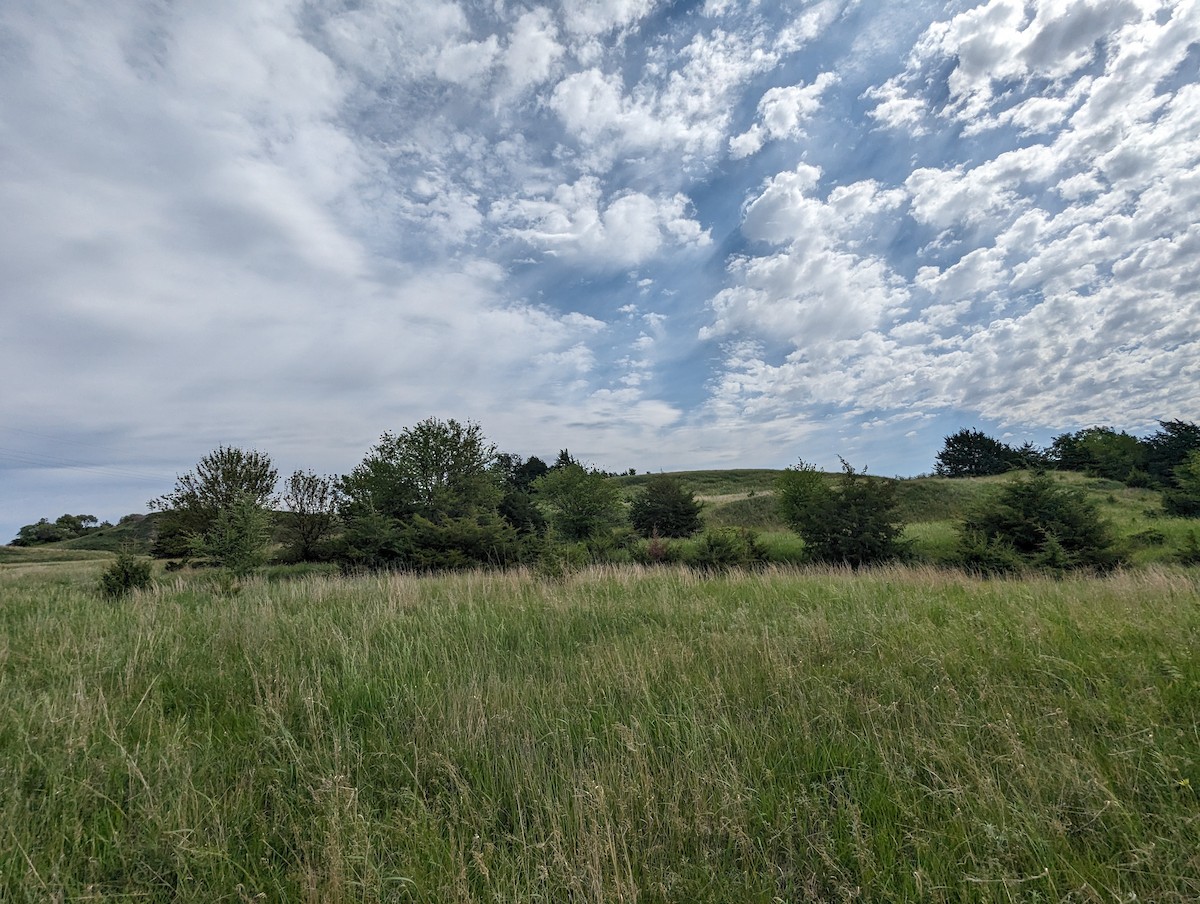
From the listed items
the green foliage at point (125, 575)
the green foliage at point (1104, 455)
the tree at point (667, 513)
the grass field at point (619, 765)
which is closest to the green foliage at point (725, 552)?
the tree at point (667, 513)

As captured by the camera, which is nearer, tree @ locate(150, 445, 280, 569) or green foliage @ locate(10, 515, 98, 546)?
tree @ locate(150, 445, 280, 569)

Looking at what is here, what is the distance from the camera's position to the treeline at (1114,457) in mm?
22547

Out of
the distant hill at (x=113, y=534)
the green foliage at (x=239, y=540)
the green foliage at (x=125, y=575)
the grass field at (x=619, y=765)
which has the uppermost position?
the distant hill at (x=113, y=534)

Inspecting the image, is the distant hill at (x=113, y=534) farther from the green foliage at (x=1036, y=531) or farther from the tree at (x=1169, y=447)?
the tree at (x=1169, y=447)

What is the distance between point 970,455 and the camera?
2260 inches

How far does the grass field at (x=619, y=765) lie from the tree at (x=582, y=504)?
21801 mm

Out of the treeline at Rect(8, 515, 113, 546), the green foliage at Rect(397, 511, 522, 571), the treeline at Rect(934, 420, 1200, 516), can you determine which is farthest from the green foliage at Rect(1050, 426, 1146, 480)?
the treeline at Rect(8, 515, 113, 546)

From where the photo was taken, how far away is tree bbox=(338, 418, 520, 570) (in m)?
19.2

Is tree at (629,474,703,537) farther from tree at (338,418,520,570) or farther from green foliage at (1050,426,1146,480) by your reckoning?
green foliage at (1050,426,1146,480)

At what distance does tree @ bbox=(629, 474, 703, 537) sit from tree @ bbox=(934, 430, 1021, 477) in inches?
1582

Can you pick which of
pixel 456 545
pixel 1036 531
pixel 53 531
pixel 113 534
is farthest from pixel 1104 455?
pixel 53 531

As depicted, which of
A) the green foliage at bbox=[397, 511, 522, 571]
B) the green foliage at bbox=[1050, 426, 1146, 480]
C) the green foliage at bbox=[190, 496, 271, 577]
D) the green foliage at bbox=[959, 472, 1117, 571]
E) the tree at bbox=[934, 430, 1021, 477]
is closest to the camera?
the green foliage at bbox=[959, 472, 1117, 571]

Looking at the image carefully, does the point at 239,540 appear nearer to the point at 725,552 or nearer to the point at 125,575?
the point at 125,575

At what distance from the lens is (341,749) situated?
308 cm
